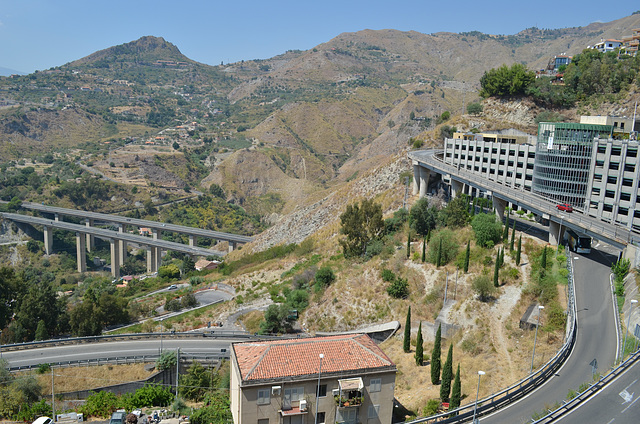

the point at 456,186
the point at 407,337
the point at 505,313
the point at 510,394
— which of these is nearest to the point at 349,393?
the point at 510,394

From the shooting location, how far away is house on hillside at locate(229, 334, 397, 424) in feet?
80.0

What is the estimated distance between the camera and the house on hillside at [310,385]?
2438 centimetres

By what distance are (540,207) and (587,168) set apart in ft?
19.8

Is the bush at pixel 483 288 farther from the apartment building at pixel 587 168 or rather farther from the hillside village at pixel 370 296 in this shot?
the apartment building at pixel 587 168

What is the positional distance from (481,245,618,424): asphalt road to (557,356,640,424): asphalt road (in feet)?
4.08

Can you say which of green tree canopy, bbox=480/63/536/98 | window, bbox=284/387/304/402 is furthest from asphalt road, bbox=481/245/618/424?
green tree canopy, bbox=480/63/536/98

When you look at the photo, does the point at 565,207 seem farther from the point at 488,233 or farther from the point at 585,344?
the point at 585,344

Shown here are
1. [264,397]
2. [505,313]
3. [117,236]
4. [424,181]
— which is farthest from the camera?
[117,236]

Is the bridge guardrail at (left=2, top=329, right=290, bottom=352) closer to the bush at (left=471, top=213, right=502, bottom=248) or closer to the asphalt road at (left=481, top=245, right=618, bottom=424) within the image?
the bush at (left=471, top=213, right=502, bottom=248)

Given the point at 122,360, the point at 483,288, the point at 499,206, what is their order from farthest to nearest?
1. the point at 499,206
2. the point at 122,360
3. the point at 483,288

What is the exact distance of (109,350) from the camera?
3838 cm

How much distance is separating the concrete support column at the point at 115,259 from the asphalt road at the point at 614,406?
339 ft

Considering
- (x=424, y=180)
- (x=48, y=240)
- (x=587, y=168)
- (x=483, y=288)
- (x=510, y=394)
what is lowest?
(x=48, y=240)

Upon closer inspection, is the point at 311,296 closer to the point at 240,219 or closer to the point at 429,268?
the point at 429,268
